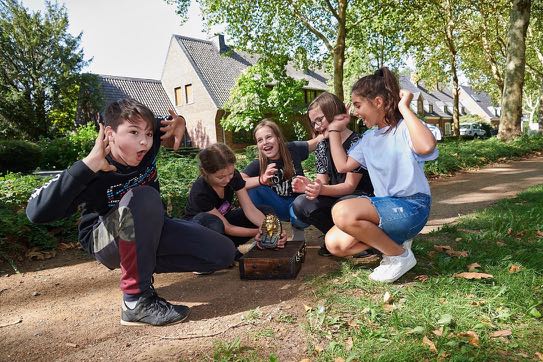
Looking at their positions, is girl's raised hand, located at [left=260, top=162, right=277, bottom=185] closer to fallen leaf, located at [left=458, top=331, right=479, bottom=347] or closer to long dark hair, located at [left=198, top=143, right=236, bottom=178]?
long dark hair, located at [left=198, top=143, right=236, bottom=178]

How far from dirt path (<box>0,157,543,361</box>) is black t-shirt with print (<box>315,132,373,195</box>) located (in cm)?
77

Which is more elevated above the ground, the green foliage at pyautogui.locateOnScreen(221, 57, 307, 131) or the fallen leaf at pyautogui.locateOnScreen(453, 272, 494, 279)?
the green foliage at pyautogui.locateOnScreen(221, 57, 307, 131)

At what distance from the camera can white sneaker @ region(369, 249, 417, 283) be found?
305cm

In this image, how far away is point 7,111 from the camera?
94.8ft

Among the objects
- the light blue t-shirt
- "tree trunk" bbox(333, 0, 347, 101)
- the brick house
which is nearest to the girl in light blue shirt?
the light blue t-shirt

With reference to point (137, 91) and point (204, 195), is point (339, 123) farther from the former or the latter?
point (137, 91)

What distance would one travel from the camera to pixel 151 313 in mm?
2781

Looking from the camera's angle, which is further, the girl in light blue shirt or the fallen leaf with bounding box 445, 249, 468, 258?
the fallen leaf with bounding box 445, 249, 468, 258

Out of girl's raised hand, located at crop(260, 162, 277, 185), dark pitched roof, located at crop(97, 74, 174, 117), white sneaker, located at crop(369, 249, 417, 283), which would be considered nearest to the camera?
white sneaker, located at crop(369, 249, 417, 283)

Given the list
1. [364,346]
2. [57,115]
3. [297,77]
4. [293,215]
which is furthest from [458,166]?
[57,115]

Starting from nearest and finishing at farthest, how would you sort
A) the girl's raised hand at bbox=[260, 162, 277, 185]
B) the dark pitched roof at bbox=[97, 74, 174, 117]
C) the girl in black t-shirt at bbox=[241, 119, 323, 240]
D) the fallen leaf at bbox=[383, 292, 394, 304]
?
the fallen leaf at bbox=[383, 292, 394, 304] → the girl's raised hand at bbox=[260, 162, 277, 185] → the girl in black t-shirt at bbox=[241, 119, 323, 240] → the dark pitched roof at bbox=[97, 74, 174, 117]

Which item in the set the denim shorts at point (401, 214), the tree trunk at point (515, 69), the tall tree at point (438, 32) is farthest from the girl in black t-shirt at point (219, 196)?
the tall tree at point (438, 32)

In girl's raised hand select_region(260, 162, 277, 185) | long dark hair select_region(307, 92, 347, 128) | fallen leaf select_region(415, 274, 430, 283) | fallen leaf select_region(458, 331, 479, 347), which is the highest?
long dark hair select_region(307, 92, 347, 128)

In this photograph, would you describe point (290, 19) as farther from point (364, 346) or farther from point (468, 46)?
point (364, 346)
